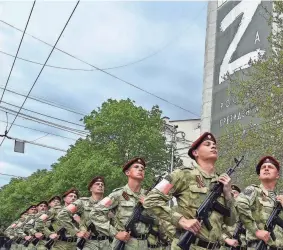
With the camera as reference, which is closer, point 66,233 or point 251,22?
point 66,233

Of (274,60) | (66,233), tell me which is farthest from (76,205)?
(274,60)

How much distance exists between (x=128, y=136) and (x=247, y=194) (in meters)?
26.7

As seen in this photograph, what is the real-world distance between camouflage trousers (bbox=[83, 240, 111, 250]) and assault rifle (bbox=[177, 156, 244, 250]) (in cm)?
431

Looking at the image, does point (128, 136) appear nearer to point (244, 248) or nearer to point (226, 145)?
point (226, 145)

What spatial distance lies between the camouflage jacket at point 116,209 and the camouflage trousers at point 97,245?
1.02 metres

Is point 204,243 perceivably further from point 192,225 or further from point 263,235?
point 263,235

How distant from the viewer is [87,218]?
34.8 ft

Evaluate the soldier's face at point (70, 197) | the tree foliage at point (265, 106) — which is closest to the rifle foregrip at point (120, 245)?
the soldier's face at point (70, 197)

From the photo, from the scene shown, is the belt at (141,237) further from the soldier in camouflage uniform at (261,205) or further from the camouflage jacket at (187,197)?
the camouflage jacket at (187,197)

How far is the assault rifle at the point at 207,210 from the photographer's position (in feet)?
17.1

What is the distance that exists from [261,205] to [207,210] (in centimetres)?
189

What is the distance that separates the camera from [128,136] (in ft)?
110

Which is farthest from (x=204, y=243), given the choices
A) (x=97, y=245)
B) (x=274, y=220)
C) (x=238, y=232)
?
(x=97, y=245)

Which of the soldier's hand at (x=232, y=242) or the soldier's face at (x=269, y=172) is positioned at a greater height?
the soldier's face at (x=269, y=172)
